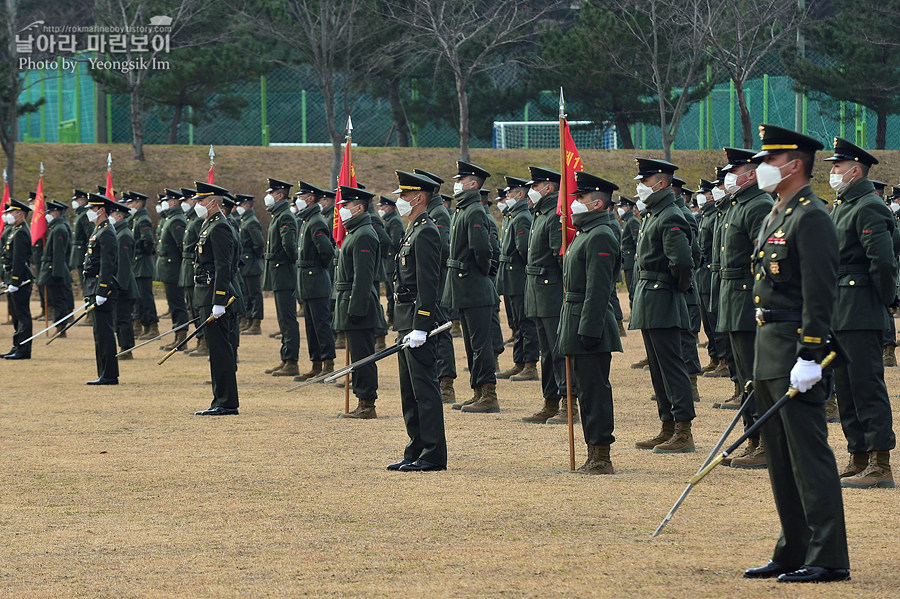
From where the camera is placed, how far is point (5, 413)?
38.6 feet

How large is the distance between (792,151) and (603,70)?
2739 centimetres

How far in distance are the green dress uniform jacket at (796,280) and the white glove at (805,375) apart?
0.15 feet

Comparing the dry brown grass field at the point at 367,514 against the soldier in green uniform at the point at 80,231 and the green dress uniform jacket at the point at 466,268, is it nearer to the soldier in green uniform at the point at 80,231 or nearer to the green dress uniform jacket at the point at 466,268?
the green dress uniform jacket at the point at 466,268

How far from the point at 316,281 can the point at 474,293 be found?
8.63 feet

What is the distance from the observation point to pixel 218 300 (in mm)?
11391

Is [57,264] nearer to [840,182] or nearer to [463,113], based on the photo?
[840,182]

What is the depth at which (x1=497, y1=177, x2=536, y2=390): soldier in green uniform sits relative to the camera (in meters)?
14.0

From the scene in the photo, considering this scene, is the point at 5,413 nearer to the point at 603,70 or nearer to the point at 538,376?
the point at 538,376

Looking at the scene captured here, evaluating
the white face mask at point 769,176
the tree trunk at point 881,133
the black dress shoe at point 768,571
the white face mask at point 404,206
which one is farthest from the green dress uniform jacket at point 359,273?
the tree trunk at point 881,133

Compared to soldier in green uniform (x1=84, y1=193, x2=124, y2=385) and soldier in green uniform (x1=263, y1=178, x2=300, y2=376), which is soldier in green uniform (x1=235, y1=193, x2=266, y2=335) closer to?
soldier in green uniform (x1=263, y1=178, x2=300, y2=376)

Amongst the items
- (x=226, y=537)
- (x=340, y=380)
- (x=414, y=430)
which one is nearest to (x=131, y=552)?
(x=226, y=537)

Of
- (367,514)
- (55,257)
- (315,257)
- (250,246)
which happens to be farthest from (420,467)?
(55,257)

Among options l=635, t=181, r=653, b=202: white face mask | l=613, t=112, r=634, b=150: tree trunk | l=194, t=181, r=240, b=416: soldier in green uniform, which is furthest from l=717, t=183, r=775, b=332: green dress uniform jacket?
l=613, t=112, r=634, b=150: tree trunk

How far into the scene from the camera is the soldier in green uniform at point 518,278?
14.0 m
